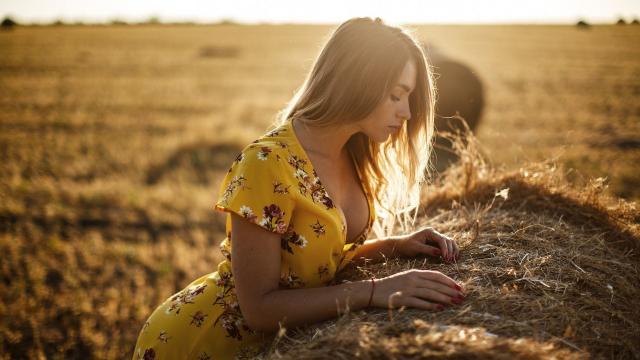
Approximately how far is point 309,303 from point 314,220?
1.11ft

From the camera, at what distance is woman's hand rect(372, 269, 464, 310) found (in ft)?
6.48

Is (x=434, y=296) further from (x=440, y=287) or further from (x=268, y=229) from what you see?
(x=268, y=229)

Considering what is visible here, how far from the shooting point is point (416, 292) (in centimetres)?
199

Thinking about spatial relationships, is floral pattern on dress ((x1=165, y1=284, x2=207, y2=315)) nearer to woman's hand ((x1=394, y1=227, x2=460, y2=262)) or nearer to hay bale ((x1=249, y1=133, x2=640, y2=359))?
hay bale ((x1=249, y1=133, x2=640, y2=359))

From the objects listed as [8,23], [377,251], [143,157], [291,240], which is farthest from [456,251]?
[8,23]

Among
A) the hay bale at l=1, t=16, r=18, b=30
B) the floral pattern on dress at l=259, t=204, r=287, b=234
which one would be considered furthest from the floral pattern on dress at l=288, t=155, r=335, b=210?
the hay bale at l=1, t=16, r=18, b=30

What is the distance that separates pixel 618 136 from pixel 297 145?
1049 centimetres

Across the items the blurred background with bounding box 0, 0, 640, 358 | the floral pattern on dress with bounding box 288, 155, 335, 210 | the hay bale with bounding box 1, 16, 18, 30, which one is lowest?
the blurred background with bounding box 0, 0, 640, 358

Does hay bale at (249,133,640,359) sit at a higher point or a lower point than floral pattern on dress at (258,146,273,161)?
lower

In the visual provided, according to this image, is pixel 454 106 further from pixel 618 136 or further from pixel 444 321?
pixel 444 321

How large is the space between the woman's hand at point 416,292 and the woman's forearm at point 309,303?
0.06 meters

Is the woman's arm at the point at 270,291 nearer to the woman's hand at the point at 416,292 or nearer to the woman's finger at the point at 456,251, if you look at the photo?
the woman's hand at the point at 416,292

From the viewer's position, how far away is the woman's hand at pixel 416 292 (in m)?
1.97

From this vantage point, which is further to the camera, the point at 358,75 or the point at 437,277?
the point at 358,75
